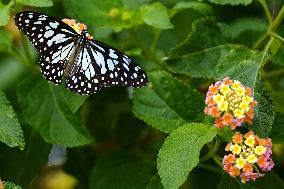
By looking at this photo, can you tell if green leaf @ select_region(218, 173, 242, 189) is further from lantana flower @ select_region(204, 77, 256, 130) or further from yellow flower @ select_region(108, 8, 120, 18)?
yellow flower @ select_region(108, 8, 120, 18)

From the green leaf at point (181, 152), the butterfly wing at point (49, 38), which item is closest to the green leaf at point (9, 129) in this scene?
the butterfly wing at point (49, 38)

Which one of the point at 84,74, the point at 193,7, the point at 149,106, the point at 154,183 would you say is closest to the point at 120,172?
the point at 154,183

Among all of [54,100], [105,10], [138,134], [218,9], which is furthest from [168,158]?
[218,9]

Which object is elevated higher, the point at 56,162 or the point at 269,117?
the point at 269,117

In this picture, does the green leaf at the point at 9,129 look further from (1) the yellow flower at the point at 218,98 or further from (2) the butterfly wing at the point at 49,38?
(1) the yellow flower at the point at 218,98

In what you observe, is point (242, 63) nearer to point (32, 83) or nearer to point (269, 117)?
point (269, 117)

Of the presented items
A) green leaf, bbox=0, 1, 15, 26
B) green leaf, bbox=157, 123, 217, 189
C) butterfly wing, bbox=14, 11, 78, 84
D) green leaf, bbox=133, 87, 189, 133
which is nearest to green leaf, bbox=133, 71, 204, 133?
green leaf, bbox=133, 87, 189, 133
